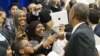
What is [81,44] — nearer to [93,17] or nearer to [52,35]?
[52,35]

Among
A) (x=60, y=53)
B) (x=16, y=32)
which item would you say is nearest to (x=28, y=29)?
(x=16, y=32)

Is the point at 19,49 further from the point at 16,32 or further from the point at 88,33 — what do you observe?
the point at 88,33

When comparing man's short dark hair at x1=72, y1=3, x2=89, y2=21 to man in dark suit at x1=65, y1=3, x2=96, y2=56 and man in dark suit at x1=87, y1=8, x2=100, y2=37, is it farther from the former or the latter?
man in dark suit at x1=87, y1=8, x2=100, y2=37

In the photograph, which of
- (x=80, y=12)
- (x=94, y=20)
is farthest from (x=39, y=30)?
(x=80, y=12)

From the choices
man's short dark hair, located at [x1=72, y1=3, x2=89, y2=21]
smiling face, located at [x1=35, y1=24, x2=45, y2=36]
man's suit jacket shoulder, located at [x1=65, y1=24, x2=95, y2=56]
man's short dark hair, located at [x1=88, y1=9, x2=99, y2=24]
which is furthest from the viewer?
smiling face, located at [x1=35, y1=24, x2=45, y2=36]

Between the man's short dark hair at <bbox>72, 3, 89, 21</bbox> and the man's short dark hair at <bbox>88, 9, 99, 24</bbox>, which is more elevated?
the man's short dark hair at <bbox>72, 3, 89, 21</bbox>

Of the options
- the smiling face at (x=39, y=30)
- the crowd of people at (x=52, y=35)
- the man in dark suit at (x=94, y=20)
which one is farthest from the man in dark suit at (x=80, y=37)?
the smiling face at (x=39, y=30)

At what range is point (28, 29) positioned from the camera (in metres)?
5.14

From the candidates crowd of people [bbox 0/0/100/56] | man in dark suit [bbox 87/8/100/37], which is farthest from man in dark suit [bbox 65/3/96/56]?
man in dark suit [bbox 87/8/100/37]

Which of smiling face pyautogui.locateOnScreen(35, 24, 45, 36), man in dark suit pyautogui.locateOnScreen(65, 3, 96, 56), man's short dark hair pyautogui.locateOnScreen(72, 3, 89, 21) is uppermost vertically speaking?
man's short dark hair pyautogui.locateOnScreen(72, 3, 89, 21)

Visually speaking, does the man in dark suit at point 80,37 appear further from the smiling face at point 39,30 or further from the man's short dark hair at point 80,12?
the smiling face at point 39,30

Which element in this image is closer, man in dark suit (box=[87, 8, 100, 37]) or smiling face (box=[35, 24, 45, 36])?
man in dark suit (box=[87, 8, 100, 37])

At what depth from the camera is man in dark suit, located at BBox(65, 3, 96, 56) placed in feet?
10.6

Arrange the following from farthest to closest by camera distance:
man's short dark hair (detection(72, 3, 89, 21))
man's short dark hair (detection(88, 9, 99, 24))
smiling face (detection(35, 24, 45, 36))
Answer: smiling face (detection(35, 24, 45, 36)) < man's short dark hair (detection(88, 9, 99, 24)) < man's short dark hair (detection(72, 3, 89, 21))
